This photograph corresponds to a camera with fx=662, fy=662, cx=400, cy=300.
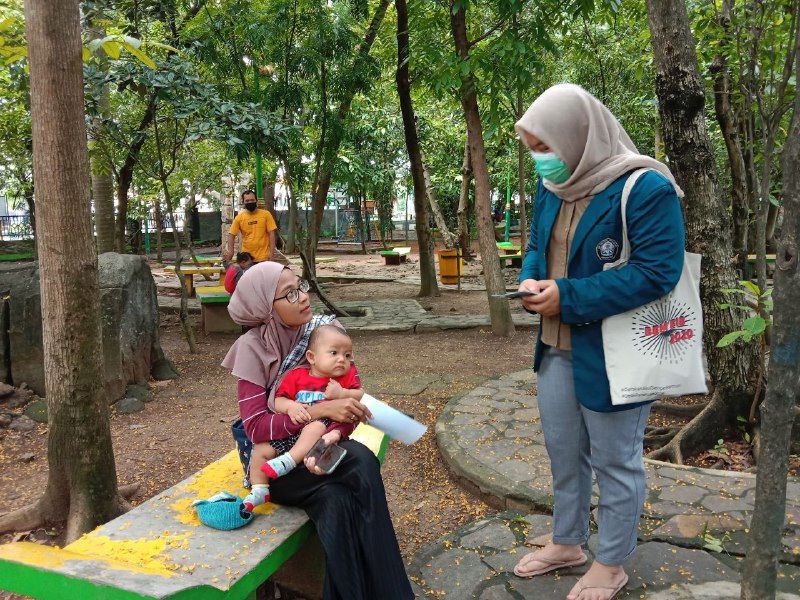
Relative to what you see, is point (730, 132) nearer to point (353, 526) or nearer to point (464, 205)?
point (353, 526)

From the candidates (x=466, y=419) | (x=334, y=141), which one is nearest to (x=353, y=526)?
(x=466, y=419)

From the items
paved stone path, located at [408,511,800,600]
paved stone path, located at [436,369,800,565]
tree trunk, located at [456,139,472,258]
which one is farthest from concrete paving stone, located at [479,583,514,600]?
tree trunk, located at [456,139,472,258]

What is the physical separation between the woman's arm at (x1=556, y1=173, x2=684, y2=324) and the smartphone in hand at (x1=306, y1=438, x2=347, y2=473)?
0.96 m

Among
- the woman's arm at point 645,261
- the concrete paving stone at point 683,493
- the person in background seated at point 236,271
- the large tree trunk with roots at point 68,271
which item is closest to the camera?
the woman's arm at point 645,261

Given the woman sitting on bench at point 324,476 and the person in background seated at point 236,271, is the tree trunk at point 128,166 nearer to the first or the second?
the person in background seated at point 236,271

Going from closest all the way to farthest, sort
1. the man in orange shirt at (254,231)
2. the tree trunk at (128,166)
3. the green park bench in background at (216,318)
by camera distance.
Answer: the tree trunk at (128,166)
the man in orange shirt at (254,231)
the green park bench in background at (216,318)

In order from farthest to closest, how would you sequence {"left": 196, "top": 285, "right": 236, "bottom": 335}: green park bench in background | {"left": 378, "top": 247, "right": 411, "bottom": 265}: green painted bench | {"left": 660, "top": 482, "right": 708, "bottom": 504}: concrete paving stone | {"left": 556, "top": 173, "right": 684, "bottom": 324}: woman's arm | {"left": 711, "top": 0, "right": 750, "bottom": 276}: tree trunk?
{"left": 378, "top": 247, "right": 411, "bottom": 265}: green painted bench, {"left": 196, "top": 285, "right": 236, "bottom": 335}: green park bench in background, {"left": 711, "top": 0, "right": 750, "bottom": 276}: tree trunk, {"left": 660, "top": 482, "right": 708, "bottom": 504}: concrete paving stone, {"left": 556, "top": 173, "right": 684, "bottom": 324}: woman's arm

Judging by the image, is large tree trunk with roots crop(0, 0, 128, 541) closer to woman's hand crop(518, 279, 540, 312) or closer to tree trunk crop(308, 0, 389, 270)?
woman's hand crop(518, 279, 540, 312)

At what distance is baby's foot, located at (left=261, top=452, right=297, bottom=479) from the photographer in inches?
89.3

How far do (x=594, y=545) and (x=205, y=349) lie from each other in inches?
230

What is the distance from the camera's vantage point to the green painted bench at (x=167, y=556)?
5.71ft

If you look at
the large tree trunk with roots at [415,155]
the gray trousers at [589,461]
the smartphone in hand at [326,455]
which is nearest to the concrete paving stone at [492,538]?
the gray trousers at [589,461]

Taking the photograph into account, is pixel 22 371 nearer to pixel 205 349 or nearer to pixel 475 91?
pixel 205 349

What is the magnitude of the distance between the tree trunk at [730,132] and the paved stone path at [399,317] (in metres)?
3.38
